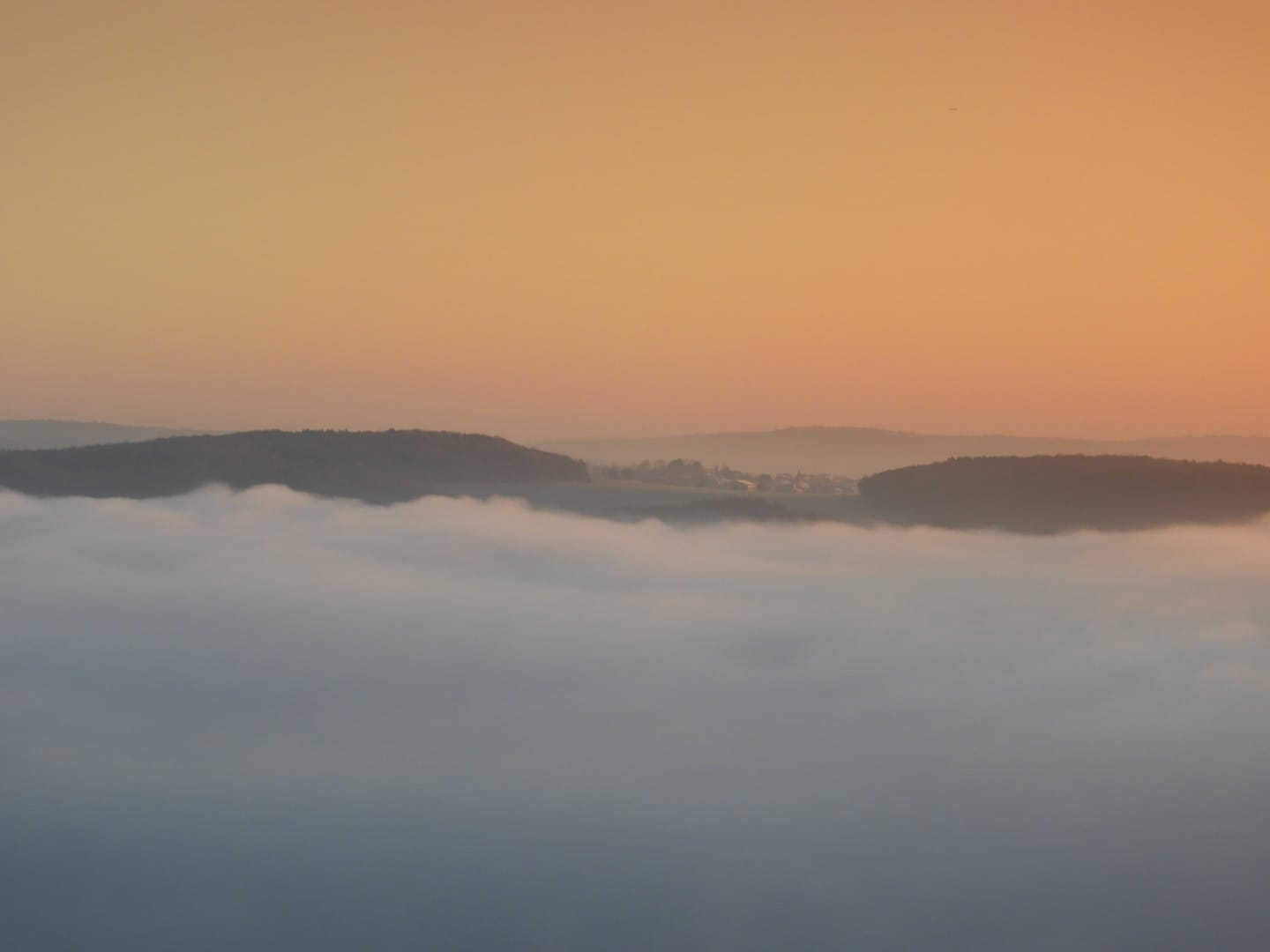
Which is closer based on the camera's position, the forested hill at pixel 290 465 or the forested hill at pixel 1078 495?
the forested hill at pixel 1078 495

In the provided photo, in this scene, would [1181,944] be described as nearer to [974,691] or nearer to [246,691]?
[974,691]

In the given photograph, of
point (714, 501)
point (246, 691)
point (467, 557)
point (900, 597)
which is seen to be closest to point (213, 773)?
point (246, 691)

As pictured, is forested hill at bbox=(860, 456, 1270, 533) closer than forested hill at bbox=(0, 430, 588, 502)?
Yes

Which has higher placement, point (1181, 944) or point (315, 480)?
point (315, 480)

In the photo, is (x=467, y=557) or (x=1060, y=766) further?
(x=467, y=557)
